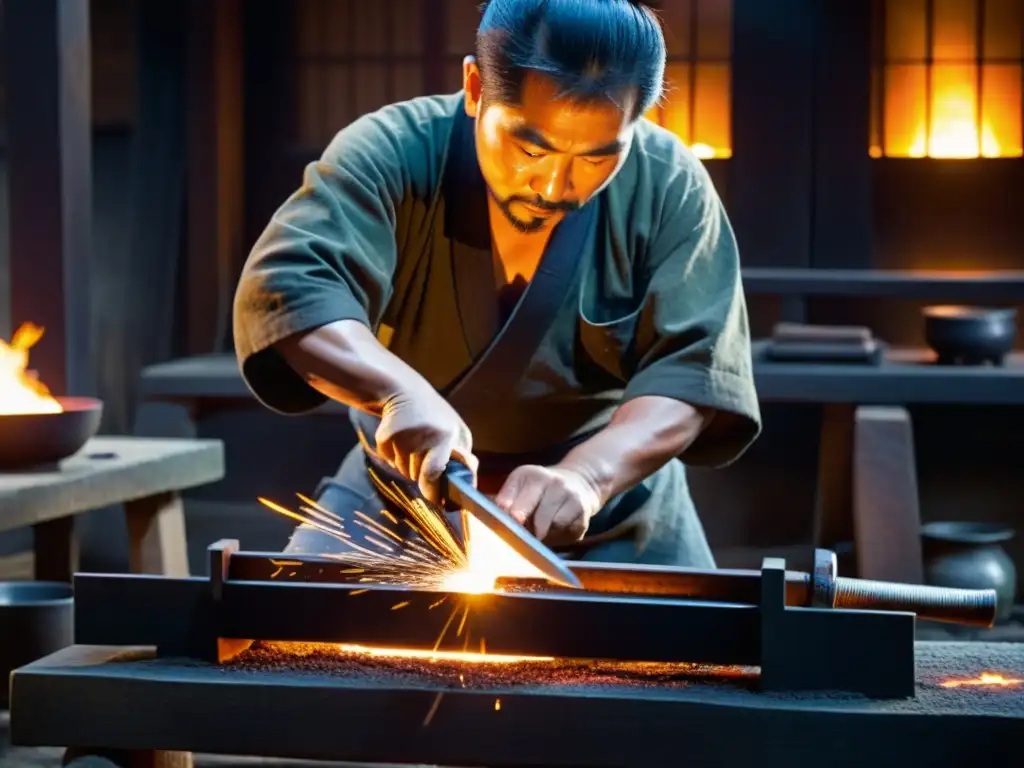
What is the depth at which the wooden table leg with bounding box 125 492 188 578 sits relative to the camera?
5.24 meters

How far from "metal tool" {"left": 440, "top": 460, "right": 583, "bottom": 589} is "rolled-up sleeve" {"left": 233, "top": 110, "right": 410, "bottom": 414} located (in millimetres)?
394

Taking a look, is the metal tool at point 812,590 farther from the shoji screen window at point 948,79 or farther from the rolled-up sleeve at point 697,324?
the shoji screen window at point 948,79

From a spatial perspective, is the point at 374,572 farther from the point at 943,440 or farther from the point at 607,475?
the point at 943,440

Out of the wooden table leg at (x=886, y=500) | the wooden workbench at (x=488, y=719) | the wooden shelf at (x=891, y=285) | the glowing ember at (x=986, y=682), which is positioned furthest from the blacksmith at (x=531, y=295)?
the wooden shelf at (x=891, y=285)

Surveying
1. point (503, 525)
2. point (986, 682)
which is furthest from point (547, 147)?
point (986, 682)

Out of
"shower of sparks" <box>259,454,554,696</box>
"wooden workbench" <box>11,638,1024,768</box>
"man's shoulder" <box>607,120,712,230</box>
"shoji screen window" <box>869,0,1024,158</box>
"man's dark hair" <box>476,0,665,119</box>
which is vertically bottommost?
"wooden workbench" <box>11,638,1024,768</box>

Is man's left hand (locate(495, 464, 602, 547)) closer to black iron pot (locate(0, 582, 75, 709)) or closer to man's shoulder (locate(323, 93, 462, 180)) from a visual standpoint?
man's shoulder (locate(323, 93, 462, 180))

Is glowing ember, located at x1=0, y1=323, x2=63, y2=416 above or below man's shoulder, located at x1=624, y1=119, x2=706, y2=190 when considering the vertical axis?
below

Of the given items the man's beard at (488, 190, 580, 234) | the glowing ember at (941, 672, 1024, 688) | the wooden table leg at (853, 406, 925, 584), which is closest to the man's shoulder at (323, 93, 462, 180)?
the man's beard at (488, 190, 580, 234)

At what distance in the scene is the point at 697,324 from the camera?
3066mm

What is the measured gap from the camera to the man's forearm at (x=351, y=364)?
2891 millimetres

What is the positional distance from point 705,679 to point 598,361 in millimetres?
818

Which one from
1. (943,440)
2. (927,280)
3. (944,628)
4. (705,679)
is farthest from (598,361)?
(943,440)

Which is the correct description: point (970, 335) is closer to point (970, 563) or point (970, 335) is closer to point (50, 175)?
point (970, 563)
